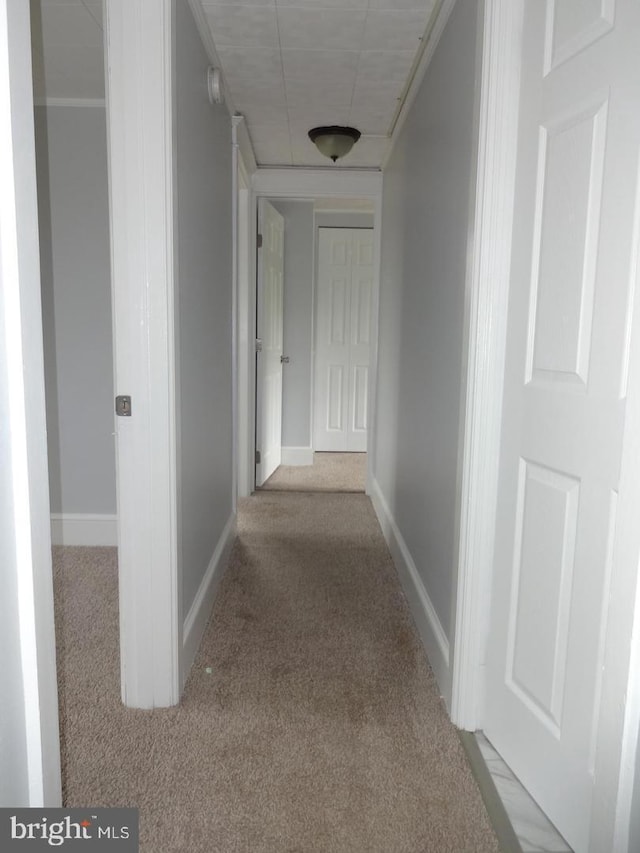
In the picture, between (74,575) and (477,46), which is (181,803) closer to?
(74,575)

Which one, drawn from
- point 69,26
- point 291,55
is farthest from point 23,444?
point 291,55

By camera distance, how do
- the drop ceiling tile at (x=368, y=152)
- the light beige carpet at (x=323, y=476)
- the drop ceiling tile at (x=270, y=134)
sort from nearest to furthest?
the drop ceiling tile at (x=270, y=134)
the drop ceiling tile at (x=368, y=152)
the light beige carpet at (x=323, y=476)

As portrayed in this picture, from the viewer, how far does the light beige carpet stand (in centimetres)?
459

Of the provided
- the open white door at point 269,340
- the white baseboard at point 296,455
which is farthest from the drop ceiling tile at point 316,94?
the white baseboard at point 296,455

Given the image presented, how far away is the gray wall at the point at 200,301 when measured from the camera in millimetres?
1864

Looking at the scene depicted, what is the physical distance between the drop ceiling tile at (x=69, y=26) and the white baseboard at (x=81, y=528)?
218cm

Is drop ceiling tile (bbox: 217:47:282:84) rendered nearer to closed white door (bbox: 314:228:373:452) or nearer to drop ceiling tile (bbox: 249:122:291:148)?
drop ceiling tile (bbox: 249:122:291:148)

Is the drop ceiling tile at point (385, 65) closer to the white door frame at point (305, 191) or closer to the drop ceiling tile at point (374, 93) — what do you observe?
the drop ceiling tile at point (374, 93)

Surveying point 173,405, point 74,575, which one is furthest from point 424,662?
point 74,575

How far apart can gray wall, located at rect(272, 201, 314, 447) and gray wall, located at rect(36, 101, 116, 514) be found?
2.24m

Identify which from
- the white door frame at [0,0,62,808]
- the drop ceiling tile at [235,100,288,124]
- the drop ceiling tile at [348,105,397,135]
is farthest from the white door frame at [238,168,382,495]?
the white door frame at [0,0,62,808]

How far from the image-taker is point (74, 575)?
2.79m

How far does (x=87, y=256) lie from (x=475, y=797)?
9.37ft

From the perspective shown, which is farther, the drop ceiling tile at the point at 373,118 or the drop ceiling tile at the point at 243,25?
the drop ceiling tile at the point at 373,118
